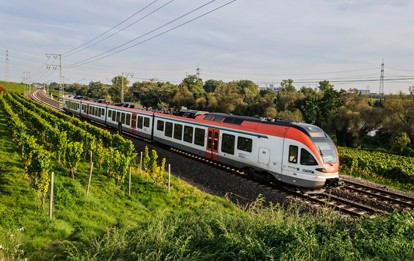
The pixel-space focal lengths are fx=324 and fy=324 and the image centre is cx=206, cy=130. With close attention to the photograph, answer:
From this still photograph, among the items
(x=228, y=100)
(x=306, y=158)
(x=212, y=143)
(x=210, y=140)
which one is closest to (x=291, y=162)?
(x=306, y=158)

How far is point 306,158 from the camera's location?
14516 millimetres

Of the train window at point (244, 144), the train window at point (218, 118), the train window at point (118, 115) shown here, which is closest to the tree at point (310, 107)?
the train window at point (118, 115)

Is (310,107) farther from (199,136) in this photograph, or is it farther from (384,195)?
(384,195)

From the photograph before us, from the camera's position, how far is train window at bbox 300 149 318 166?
47.3 feet

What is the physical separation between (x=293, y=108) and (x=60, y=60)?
47.4 meters

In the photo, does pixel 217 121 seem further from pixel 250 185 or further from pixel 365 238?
pixel 365 238

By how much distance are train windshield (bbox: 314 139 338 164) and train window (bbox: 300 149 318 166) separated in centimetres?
53

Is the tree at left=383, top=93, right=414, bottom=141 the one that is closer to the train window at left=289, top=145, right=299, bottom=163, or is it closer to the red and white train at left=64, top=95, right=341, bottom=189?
the red and white train at left=64, top=95, right=341, bottom=189

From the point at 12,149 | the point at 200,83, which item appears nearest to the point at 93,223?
the point at 12,149

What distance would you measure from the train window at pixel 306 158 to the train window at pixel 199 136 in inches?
312

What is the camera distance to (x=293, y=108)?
59469 mm

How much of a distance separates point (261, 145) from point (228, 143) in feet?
9.48

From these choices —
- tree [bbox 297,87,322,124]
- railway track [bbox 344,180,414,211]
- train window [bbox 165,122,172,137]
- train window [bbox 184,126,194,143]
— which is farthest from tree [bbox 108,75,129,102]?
railway track [bbox 344,180,414,211]

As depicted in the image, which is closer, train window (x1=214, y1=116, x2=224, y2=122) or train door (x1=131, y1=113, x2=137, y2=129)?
train window (x1=214, y1=116, x2=224, y2=122)
